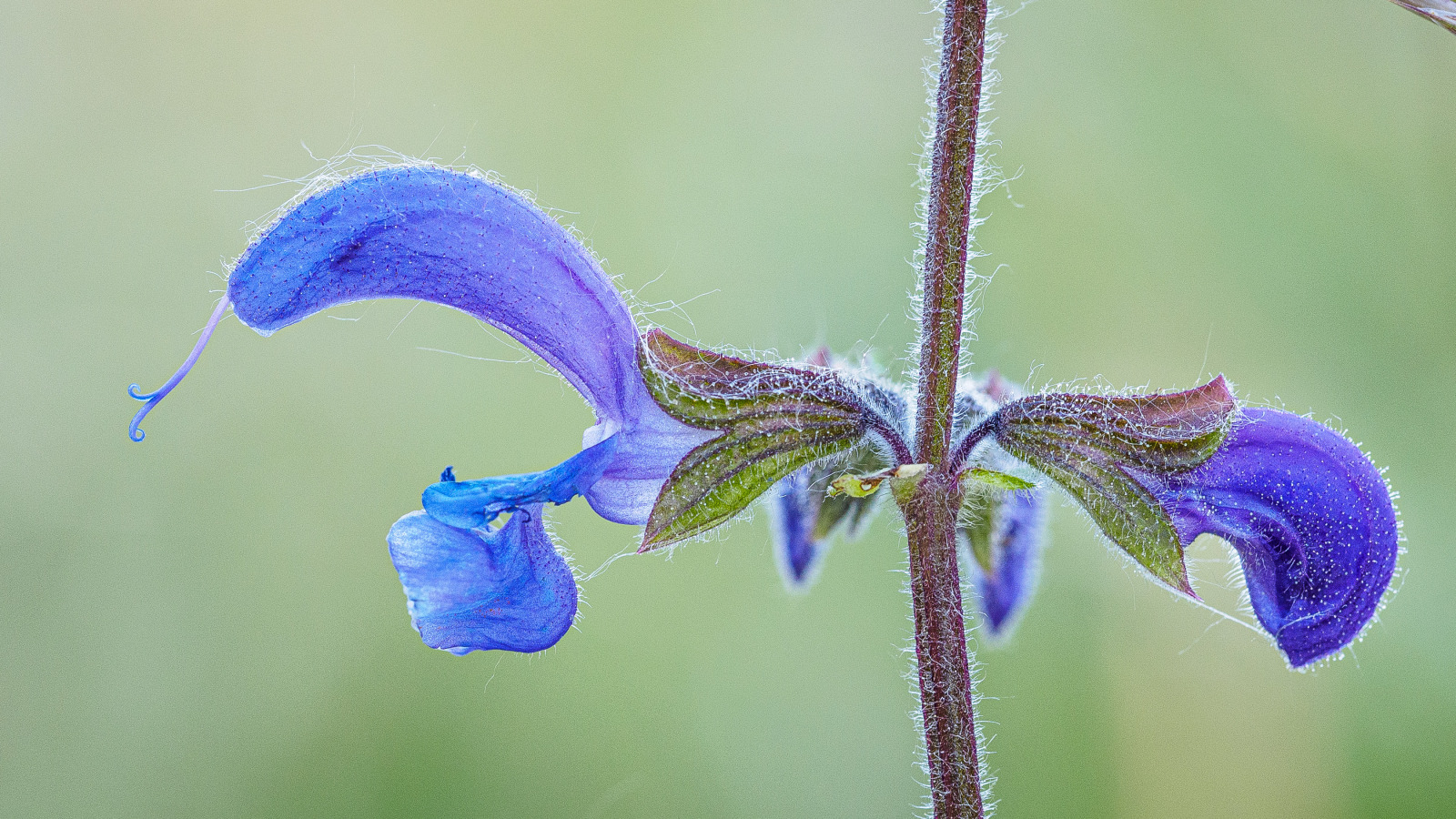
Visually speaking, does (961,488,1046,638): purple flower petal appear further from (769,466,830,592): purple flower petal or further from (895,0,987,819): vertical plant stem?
(895,0,987,819): vertical plant stem

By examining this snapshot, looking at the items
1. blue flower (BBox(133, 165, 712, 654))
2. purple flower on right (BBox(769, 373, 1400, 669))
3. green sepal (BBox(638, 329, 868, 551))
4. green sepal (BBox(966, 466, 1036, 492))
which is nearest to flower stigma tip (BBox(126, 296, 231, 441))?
blue flower (BBox(133, 165, 712, 654))

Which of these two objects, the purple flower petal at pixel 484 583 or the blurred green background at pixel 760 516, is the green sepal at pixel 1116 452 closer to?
the purple flower petal at pixel 484 583

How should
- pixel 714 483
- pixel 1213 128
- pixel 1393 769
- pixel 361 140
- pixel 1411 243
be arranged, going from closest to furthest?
pixel 714 483, pixel 1393 769, pixel 1411 243, pixel 1213 128, pixel 361 140

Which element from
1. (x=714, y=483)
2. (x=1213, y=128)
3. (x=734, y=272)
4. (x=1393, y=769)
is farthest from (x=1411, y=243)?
(x=714, y=483)

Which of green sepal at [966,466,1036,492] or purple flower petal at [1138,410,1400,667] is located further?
purple flower petal at [1138,410,1400,667]

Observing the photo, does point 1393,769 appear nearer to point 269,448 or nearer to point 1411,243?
point 1411,243

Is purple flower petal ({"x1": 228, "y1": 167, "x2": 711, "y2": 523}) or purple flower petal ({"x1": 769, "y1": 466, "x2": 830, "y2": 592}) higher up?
purple flower petal ({"x1": 228, "y1": 167, "x2": 711, "y2": 523})

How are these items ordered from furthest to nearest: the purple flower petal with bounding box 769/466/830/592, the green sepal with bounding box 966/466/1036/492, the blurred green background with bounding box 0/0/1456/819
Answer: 1. the blurred green background with bounding box 0/0/1456/819
2. the purple flower petal with bounding box 769/466/830/592
3. the green sepal with bounding box 966/466/1036/492
